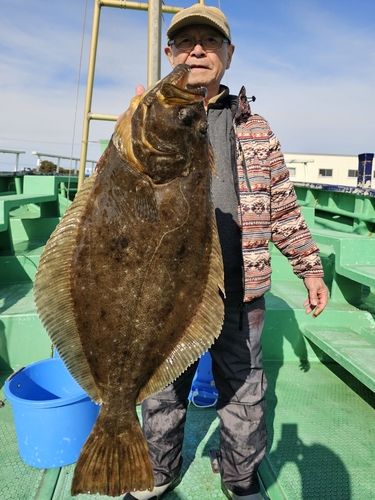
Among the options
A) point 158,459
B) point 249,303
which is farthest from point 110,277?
point 158,459

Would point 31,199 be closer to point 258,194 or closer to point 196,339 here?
point 258,194

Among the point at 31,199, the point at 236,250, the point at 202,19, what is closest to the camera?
the point at 202,19

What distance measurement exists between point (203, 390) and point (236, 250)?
5.42ft

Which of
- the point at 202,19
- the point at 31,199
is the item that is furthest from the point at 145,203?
the point at 31,199

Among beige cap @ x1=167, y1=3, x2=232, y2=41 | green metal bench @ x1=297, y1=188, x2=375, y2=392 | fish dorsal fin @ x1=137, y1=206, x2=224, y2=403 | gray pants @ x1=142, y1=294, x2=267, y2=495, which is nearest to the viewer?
fish dorsal fin @ x1=137, y1=206, x2=224, y2=403

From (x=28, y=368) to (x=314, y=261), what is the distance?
214 cm

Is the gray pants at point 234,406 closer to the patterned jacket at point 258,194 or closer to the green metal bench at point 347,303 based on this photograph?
the patterned jacket at point 258,194

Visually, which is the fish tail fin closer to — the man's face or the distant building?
the man's face

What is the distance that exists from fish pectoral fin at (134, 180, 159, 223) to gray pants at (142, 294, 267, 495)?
912 mm

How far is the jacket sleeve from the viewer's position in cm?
239

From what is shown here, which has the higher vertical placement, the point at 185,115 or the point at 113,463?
the point at 185,115

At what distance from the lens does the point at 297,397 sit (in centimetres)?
361

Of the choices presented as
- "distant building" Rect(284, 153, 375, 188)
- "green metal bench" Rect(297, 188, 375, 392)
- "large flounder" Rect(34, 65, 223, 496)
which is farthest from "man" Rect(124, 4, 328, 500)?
"distant building" Rect(284, 153, 375, 188)

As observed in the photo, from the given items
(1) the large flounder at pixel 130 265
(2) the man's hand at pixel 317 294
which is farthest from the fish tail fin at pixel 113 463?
(2) the man's hand at pixel 317 294
